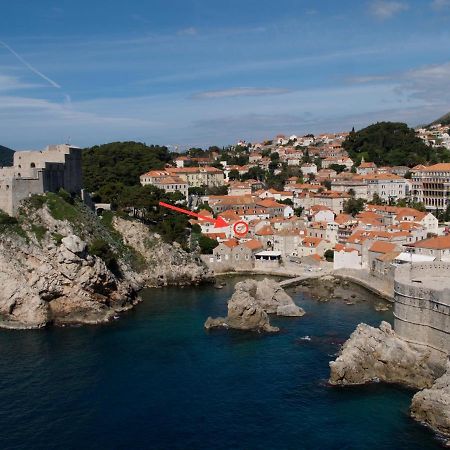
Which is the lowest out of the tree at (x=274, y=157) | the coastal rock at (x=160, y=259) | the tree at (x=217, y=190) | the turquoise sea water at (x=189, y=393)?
the turquoise sea water at (x=189, y=393)

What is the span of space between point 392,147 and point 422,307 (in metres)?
66.0

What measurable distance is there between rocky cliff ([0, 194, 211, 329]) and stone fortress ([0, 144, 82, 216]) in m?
1.00

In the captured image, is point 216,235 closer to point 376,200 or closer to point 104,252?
point 104,252

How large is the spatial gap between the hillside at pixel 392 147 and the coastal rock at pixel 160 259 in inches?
1794

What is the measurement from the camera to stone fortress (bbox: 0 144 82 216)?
3888cm

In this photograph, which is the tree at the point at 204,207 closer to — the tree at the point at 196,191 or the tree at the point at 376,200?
the tree at the point at 196,191

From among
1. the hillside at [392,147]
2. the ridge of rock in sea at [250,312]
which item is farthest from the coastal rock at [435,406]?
the hillside at [392,147]

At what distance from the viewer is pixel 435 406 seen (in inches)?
815

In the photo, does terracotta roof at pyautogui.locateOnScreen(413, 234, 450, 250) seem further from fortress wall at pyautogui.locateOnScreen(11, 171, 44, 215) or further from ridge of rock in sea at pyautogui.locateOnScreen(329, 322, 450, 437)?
fortress wall at pyautogui.locateOnScreen(11, 171, 44, 215)

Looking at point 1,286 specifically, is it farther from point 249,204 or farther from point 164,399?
point 249,204

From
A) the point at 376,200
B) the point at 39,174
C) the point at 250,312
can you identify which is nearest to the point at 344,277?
the point at 250,312

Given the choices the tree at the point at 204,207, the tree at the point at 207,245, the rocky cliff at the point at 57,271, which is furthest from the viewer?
the tree at the point at 204,207

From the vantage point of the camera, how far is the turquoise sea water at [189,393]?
20.5 metres

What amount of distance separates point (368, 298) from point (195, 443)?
20.5 m
